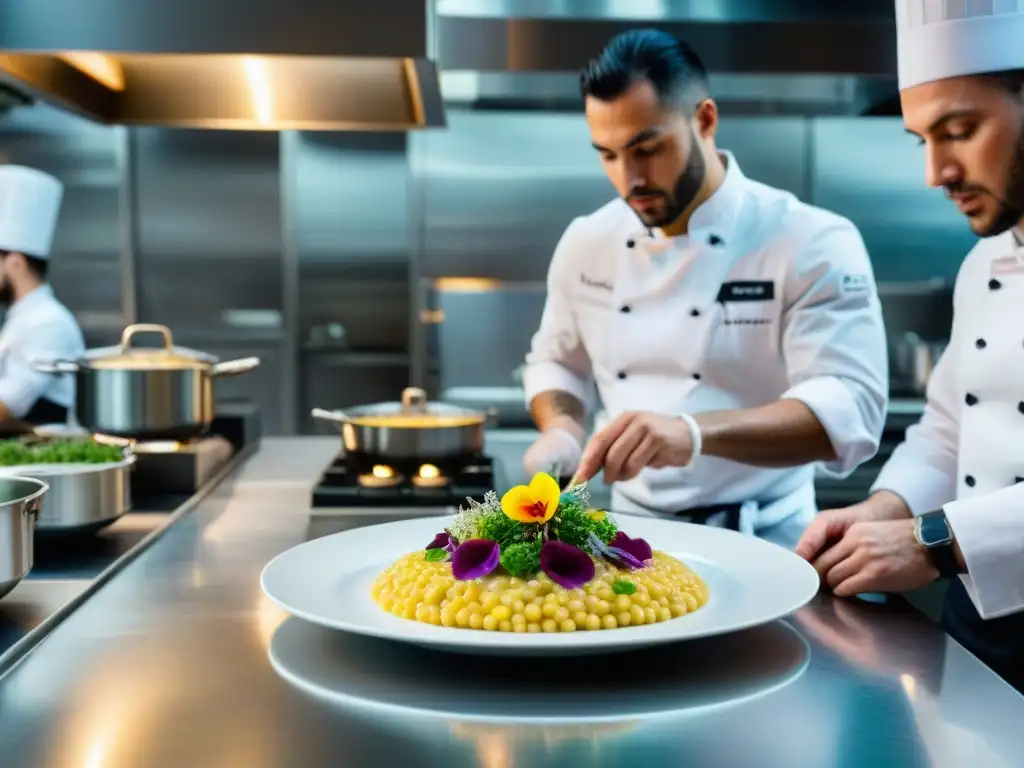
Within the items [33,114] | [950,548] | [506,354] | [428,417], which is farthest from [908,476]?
[33,114]

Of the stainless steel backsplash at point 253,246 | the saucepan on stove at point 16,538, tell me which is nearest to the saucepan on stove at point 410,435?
the saucepan on stove at point 16,538

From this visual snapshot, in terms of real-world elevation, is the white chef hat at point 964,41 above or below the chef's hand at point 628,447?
above

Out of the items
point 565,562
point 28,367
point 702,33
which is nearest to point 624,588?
point 565,562

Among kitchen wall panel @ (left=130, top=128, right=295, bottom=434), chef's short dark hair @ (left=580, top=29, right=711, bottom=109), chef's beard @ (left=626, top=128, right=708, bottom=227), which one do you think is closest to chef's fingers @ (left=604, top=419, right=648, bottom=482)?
chef's beard @ (left=626, top=128, right=708, bottom=227)

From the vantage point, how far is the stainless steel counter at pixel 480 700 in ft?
2.62

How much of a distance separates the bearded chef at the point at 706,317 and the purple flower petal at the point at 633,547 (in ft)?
1.86

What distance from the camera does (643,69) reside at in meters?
1.91

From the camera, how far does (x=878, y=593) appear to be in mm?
1290

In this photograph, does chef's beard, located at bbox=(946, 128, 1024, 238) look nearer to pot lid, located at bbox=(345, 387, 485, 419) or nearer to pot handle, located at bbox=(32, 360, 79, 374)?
pot lid, located at bbox=(345, 387, 485, 419)

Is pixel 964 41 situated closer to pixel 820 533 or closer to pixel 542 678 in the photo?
pixel 820 533

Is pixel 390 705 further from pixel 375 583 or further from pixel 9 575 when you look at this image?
pixel 9 575

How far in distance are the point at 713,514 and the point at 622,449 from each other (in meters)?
0.56

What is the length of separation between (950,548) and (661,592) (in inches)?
17.2

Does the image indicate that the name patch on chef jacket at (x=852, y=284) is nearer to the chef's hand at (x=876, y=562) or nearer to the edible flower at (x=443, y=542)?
the chef's hand at (x=876, y=562)
